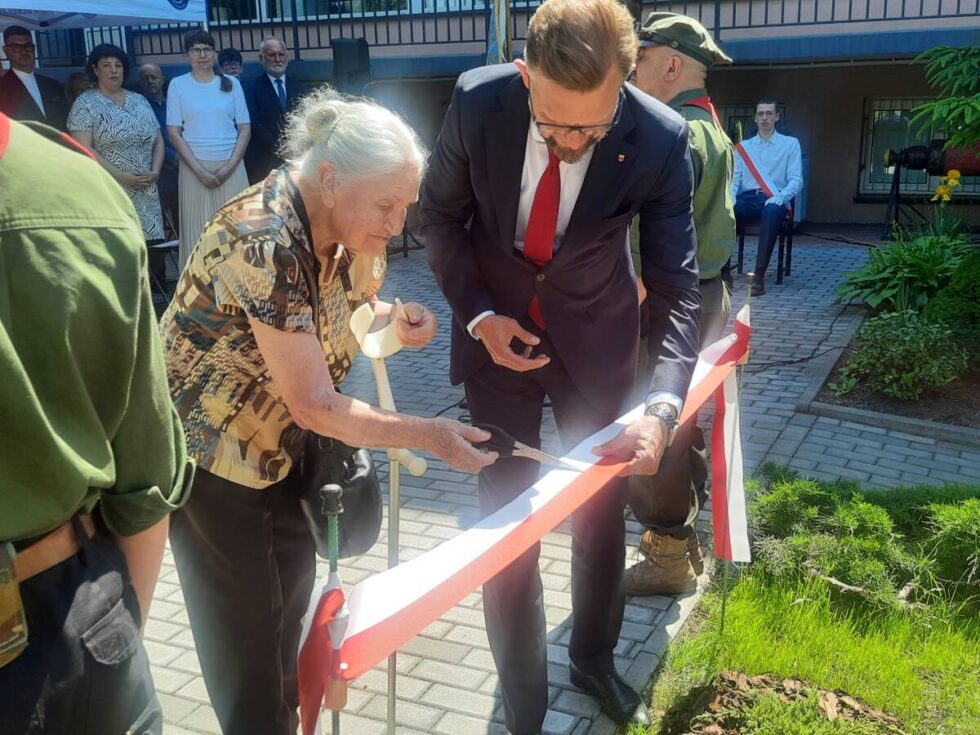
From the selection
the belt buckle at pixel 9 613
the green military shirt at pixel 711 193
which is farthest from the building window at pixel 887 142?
the belt buckle at pixel 9 613

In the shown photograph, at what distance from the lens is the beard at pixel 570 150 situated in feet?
8.70

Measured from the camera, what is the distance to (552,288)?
2.90 metres

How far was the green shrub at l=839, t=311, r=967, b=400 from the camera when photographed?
637 cm

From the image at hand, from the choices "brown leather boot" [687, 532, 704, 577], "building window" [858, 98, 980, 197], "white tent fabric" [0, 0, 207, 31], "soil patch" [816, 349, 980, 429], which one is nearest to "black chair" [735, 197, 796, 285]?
"soil patch" [816, 349, 980, 429]

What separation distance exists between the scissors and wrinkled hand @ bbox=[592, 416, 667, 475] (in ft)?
0.38

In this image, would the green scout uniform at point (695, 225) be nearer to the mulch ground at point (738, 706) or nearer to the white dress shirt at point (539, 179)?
the mulch ground at point (738, 706)

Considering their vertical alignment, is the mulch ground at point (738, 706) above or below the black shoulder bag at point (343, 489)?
below

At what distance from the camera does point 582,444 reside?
2.70 meters

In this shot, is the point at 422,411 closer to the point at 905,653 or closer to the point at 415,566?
the point at 905,653

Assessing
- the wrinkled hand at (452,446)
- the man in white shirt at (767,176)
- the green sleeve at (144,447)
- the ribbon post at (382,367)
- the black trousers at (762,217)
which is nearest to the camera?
the green sleeve at (144,447)

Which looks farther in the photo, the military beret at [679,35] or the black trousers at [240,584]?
the military beret at [679,35]

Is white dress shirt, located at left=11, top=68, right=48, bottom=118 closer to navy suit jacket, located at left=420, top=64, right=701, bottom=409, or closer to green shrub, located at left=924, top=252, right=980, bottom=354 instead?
navy suit jacket, located at left=420, top=64, right=701, bottom=409

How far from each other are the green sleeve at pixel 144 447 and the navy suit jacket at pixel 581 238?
1.54 metres

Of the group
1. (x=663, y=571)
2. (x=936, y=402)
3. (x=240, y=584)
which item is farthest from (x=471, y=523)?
(x=936, y=402)
